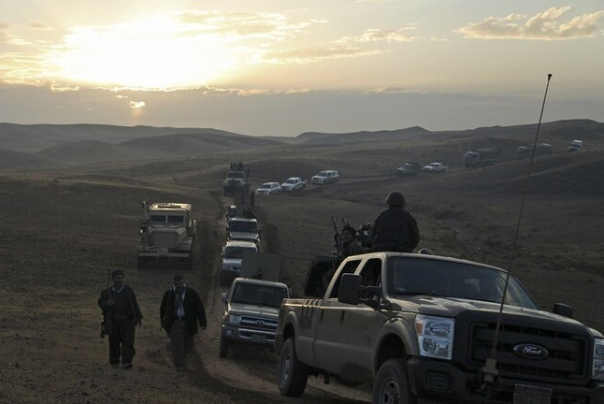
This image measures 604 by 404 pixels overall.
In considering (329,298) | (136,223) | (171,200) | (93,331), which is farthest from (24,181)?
(329,298)

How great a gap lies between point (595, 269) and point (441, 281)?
36750mm

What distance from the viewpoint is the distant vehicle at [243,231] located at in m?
42.5

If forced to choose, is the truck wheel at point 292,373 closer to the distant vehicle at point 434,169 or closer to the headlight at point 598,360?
the headlight at point 598,360

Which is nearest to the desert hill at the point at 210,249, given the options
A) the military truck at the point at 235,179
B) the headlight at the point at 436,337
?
the headlight at the point at 436,337

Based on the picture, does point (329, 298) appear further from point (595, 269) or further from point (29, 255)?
point (595, 269)

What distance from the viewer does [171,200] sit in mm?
68688

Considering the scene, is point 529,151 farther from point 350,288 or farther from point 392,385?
point 392,385

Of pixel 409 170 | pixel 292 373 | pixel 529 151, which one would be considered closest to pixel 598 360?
pixel 292 373

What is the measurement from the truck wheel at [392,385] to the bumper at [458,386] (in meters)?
0.17

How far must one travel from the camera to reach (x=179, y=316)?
16.9 m

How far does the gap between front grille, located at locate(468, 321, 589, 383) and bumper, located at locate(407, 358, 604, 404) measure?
96 millimetres

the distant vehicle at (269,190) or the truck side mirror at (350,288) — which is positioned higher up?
the truck side mirror at (350,288)

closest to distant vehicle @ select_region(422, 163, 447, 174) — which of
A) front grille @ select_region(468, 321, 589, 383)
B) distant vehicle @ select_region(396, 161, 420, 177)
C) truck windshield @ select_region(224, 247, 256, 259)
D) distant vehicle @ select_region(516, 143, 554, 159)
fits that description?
distant vehicle @ select_region(396, 161, 420, 177)

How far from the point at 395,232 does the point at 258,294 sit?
33.9ft
